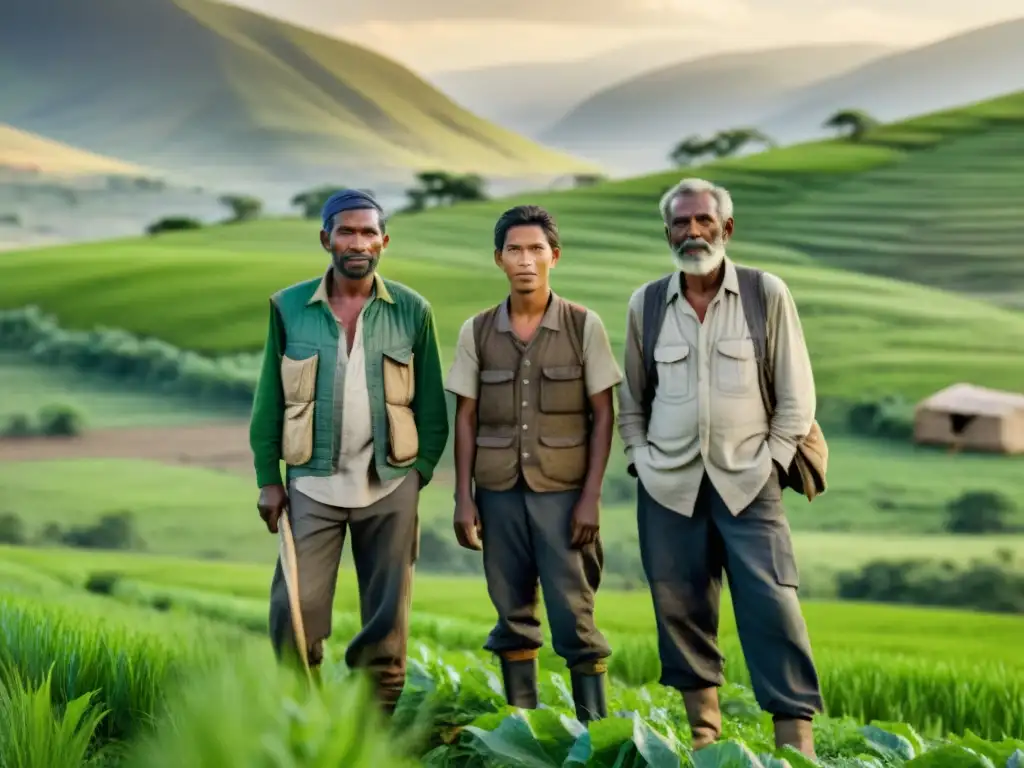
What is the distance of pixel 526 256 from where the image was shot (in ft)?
14.8

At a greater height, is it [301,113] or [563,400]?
[301,113]

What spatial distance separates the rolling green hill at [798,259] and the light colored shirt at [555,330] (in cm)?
987

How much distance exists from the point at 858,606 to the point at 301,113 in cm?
1473

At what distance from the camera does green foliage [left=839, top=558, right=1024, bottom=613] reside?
1062 cm

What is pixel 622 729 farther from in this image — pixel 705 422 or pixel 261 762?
pixel 261 762

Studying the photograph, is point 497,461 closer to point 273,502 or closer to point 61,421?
point 273,502

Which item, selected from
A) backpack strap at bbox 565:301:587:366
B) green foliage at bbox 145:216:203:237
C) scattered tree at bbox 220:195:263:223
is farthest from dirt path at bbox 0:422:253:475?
backpack strap at bbox 565:301:587:366

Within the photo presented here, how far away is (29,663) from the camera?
4.98 metres

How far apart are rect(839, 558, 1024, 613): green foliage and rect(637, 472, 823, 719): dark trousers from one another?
6449 mm

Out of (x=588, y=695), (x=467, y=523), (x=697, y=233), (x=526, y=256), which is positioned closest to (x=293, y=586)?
(x=467, y=523)

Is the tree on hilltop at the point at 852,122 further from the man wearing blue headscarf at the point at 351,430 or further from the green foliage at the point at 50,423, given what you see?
the man wearing blue headscarf at the point at 351,430

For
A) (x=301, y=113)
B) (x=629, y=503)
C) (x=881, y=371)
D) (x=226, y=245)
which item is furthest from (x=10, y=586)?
(x=301, y=113)

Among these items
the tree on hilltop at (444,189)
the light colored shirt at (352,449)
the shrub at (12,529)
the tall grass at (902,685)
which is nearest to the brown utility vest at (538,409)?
the light colored shirt at (352,449)

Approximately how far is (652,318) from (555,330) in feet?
1.08
